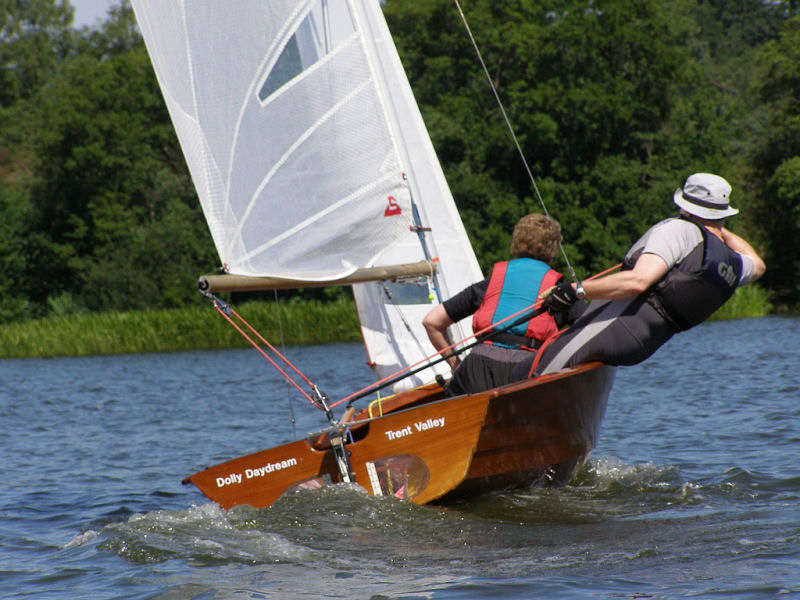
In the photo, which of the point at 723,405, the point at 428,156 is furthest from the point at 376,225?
the point at 723,405

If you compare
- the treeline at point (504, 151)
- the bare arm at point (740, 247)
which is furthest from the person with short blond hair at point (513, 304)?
the treeline at point (504, 151)

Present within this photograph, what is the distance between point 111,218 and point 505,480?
31.5 metres

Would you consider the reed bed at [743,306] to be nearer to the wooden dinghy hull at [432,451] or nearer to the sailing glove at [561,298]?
the wooden dinghy hull at [432,451]

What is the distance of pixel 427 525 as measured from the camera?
16.4 feet

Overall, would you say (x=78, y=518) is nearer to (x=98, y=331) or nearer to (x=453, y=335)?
(x=453, y=335)

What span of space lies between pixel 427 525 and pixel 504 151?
29059 mm

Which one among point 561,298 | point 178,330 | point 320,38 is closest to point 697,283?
point 561,298

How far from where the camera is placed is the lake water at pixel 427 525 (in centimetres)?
405

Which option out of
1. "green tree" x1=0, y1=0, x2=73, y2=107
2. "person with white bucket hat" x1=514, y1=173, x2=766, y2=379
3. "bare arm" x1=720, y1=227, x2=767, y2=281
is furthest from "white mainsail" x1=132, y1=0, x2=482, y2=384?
"green tree" x1=0, y1=0, x2=73, y2=107

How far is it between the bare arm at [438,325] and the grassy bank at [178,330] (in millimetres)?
16648

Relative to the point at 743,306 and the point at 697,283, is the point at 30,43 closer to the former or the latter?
the point at 743,306

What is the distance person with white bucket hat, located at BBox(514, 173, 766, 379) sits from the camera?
4.77 meters

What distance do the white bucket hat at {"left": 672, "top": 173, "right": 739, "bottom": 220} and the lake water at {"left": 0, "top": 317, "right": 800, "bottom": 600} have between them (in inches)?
53.0

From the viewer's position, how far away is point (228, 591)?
161 inches
